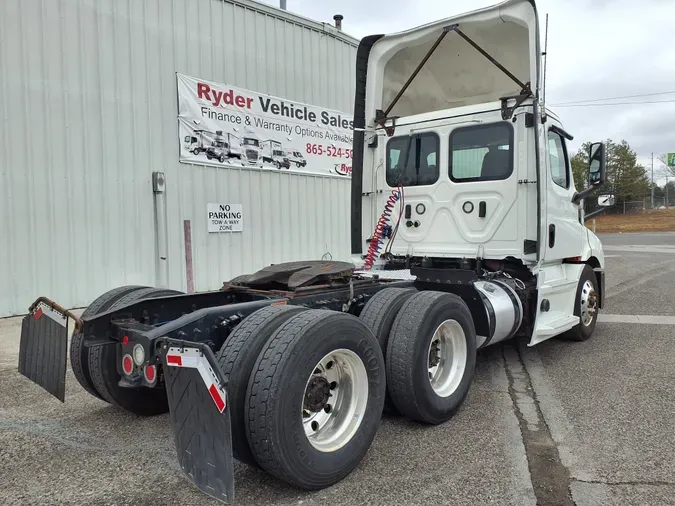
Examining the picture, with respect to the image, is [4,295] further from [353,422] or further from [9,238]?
[353,422]

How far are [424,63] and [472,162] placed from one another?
1375mm

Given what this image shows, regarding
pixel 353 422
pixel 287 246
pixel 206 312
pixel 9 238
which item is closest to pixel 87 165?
pixel 9 238

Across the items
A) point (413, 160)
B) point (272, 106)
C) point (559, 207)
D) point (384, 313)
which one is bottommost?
point (384, 313)

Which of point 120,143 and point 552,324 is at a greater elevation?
point 120,143

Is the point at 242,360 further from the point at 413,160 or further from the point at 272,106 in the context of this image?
the point at 272,106

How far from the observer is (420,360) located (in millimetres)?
3797

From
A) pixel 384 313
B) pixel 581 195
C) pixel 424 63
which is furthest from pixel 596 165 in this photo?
pixel 384 313

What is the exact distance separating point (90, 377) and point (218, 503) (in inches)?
59.9

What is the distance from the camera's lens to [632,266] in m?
15.3

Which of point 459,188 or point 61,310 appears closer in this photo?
point 61,310

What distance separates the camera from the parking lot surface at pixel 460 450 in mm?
2969

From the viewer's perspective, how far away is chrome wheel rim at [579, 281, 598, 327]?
6499 mm

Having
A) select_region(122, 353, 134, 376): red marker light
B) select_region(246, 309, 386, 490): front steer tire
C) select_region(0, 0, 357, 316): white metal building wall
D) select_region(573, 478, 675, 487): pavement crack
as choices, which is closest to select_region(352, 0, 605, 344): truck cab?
select_region(573, 478, 675, 487): pavement crack

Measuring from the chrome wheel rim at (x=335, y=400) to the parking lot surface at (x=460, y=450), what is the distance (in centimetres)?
27
